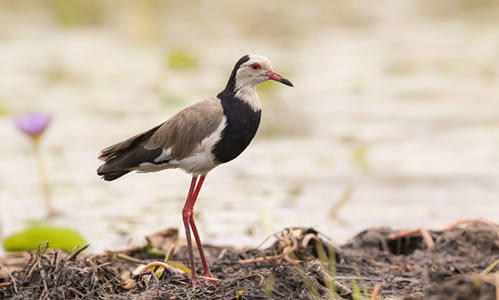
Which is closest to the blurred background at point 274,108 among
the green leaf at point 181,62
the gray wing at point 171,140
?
the green leaf at point 181,62

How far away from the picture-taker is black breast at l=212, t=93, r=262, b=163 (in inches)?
136

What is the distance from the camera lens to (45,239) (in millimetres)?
4480

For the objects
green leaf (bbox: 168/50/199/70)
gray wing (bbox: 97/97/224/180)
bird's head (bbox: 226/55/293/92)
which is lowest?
gray wing (bbox: 97/97/224/180)

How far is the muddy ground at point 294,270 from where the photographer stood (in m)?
3.02

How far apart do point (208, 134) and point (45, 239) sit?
147 centimetres

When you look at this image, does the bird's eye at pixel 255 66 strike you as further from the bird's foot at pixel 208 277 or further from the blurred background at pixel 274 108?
the blurred background at pixel 274 108

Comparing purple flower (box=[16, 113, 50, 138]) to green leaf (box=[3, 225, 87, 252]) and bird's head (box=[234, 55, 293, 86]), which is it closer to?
green leaf (box=[3, 225, 87, 252])

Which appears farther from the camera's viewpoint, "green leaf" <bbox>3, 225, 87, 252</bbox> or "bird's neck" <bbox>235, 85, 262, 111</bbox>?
"green leaf" <bbox>3, 225, 87, 252</bbox>

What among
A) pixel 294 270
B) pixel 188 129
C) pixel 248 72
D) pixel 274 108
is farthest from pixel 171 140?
pixel 274 108

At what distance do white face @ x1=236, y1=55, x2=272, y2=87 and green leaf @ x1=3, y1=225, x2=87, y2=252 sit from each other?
1.47m

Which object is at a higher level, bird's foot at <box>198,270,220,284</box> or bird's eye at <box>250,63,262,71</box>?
bird's eye at <box>250,63,262,71</box>

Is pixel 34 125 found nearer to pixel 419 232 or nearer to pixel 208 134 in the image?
pixel 208 134

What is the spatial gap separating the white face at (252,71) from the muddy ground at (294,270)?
819 mm

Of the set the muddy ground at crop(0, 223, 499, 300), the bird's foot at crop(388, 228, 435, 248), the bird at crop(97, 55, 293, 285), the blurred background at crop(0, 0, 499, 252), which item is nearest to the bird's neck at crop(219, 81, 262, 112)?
the bird at crop(97, 55, 293, 285)
